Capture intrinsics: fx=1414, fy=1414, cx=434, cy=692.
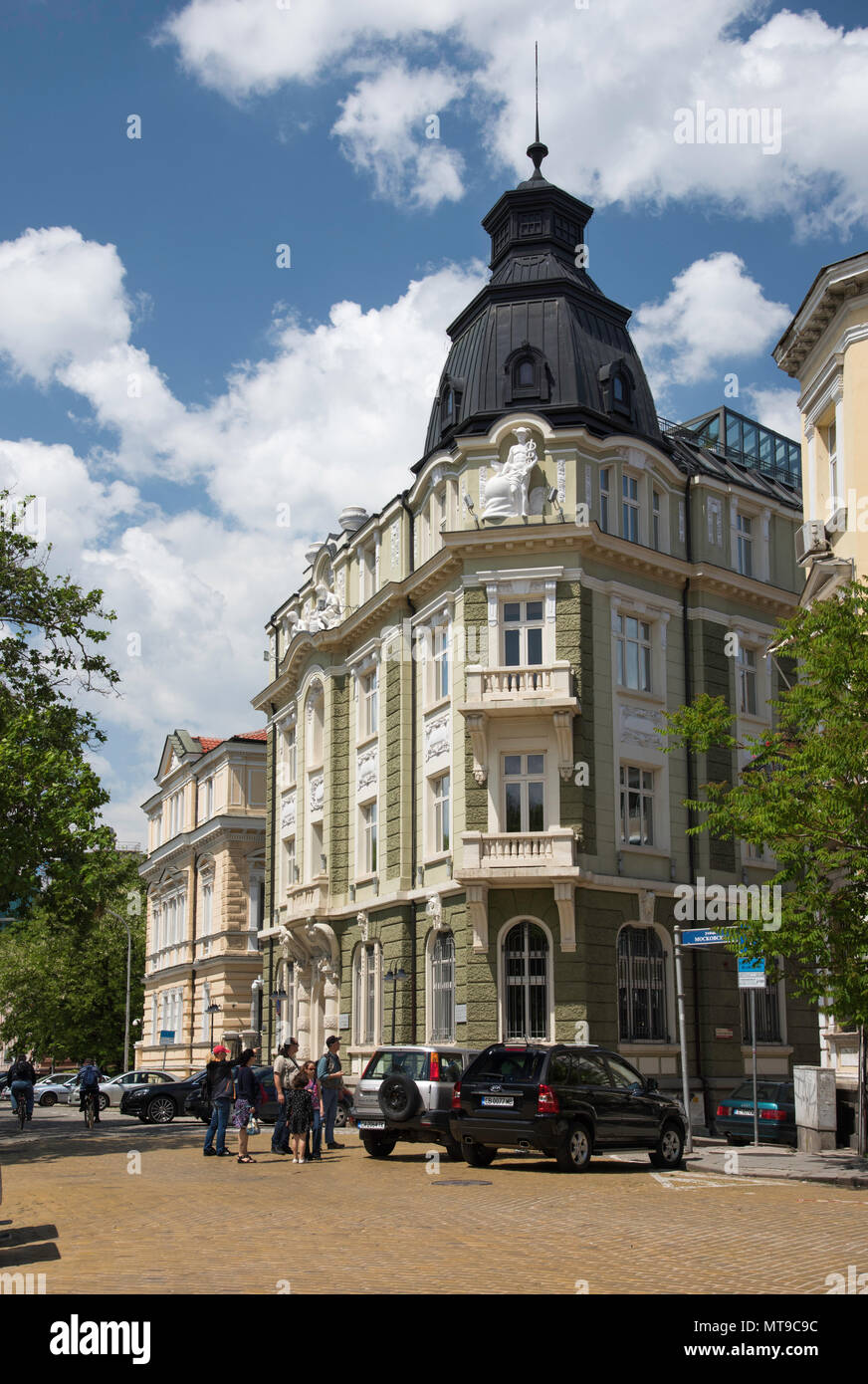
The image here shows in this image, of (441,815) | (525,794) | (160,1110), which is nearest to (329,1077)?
(525,794)

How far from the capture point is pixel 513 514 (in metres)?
32.2

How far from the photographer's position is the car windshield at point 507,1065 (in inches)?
749

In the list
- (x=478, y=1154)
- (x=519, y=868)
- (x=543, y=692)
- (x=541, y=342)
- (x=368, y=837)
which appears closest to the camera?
(x=478, y=1154)

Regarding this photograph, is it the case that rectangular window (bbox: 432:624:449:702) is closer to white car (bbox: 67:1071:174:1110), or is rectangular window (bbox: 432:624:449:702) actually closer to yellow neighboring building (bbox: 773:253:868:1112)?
yellow neighboring building (bbox: 773:253:868:1112)

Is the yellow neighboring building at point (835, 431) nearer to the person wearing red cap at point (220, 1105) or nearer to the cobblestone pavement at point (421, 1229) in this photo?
the cobblestone pavement at point (421, 1229)

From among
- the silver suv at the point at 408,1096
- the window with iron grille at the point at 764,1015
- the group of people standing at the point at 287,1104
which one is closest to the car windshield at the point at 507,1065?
the silver suv at the point at 408,1096

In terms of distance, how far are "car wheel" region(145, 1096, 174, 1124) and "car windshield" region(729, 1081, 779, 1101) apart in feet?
52.2

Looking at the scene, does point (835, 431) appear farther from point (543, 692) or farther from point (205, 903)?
point (205, 903)

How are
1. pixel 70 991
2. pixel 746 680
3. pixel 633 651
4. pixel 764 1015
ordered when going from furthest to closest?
pixel 70 991, pixel 746 680, pixel 764 1015, pixel 633 651

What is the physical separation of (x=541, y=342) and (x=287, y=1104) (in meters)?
20.0

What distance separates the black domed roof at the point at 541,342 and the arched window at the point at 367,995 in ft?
43.7

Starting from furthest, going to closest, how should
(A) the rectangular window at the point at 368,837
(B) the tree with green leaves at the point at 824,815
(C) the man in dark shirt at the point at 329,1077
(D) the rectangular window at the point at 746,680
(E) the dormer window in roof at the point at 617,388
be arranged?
(A) the rectangular window at the point at 368,837 → (D) the rectangular window at the point at 746,680 → (E) the dormer window in roof at the point at 617,388 → (C) the man in dark shirt at the point at 329,1077 → (B) the tree with green leaves at the point at 824,815

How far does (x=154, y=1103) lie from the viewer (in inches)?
1431

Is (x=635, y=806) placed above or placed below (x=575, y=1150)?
above
